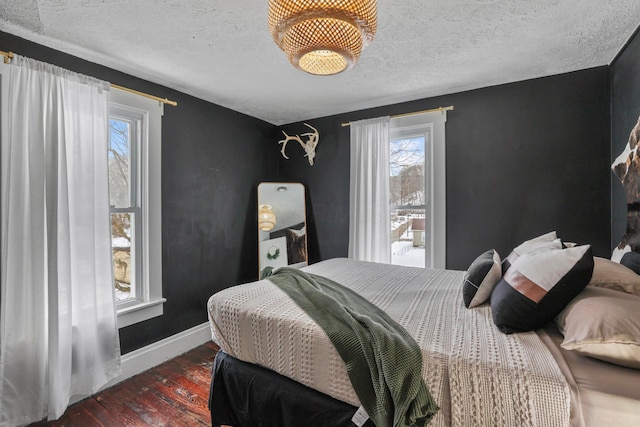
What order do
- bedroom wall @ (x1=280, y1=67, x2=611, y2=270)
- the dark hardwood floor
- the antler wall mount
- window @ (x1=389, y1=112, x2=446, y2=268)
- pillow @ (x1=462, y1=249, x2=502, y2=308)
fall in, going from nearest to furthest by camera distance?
1. pillow @ (x1=462, y1=249, x2=502, y2=308)
2. the dark hardwood floor
3. bedroom wall @ (x1=280, y1=67, x2=611, y2=270)
4. window @ (x1=389, y1=112, x2=446, y2=268)
5. the antler wall mount

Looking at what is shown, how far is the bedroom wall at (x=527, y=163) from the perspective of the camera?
2.43 metres

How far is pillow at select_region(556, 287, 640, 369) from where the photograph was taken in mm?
959

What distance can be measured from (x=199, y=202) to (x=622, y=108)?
358 cm

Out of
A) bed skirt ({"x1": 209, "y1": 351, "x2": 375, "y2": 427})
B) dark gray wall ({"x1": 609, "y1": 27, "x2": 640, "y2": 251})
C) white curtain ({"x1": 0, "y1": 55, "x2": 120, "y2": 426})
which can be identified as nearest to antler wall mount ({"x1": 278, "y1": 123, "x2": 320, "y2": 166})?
white curtain ({"x1": 0, "y1": 55, "x2": 120, "y2": 426})

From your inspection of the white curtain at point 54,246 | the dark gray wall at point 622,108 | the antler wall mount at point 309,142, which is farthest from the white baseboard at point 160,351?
the dark gray wall at point 622,108

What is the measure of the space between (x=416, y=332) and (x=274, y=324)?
2.21ft

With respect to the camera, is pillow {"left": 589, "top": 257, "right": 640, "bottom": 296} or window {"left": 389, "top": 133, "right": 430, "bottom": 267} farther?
window {"left": 389, "top": 133, "right": 430, "bottom": 267}

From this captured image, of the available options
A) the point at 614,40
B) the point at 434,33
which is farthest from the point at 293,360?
the point at 614,40

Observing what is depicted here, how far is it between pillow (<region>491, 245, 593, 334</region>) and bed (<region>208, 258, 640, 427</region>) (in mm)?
65

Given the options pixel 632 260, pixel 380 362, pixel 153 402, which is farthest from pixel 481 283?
pixel 153 402

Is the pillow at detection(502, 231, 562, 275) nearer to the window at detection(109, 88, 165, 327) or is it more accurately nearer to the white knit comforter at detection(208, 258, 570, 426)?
the white knit comforter at detection(208, 258, 570, 426)

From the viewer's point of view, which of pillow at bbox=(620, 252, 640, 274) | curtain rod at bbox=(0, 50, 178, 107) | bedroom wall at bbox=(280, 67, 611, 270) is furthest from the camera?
bedroom wall at bbox=(280, 67, 611, 270)

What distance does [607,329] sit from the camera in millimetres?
994

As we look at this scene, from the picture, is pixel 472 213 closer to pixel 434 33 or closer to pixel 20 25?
pixel 434 33
